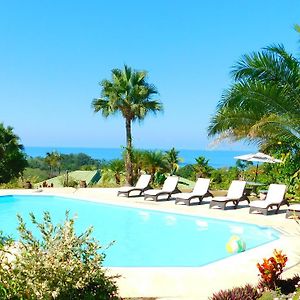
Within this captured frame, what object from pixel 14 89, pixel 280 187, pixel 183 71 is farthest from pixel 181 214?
pixel 14 89

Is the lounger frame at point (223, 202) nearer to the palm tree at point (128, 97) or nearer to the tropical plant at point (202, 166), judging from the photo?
the tropical plant at point (202, 166)

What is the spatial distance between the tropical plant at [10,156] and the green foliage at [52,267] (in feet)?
79.4

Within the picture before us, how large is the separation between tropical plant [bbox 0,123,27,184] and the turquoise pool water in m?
10.3

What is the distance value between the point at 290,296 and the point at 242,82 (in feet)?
20.4

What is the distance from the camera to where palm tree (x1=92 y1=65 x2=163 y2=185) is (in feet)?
77.9

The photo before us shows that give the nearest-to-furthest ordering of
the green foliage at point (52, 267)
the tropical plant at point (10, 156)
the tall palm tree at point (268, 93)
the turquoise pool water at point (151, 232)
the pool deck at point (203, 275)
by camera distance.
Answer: the green foliage at point (52, 267) < the pool deck at point (203, 275) < the turquoise pool water at point (151, 232) < the tall palm tree at point (268, 93) < the tropical plant at point (10, 156)

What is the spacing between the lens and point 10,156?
1115 inches

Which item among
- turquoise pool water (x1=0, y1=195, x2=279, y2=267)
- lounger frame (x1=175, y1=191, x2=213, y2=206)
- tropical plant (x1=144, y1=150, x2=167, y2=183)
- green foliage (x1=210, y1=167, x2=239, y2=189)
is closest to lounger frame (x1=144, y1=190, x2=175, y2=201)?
lounger frame (x1=175, y1=191, x2=213, y2=206)

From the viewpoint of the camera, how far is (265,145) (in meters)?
13.2

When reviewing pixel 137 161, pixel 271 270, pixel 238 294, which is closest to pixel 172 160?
pixel 137 161

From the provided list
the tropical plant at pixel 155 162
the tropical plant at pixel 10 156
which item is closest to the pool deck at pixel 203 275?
the tropical plant at pixel 155 162

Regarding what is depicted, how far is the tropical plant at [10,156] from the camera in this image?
2814 centimetres

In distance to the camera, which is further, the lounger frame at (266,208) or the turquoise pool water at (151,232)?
the lounger frame at (266,208)

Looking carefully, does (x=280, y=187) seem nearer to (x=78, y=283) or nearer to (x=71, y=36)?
(x=78, y=283)
